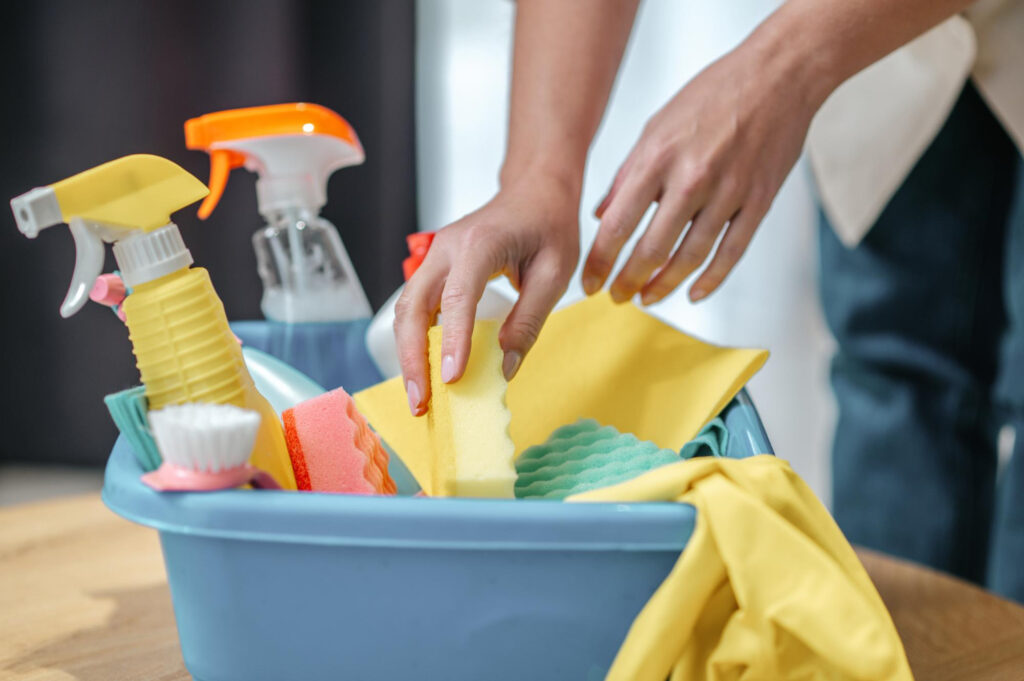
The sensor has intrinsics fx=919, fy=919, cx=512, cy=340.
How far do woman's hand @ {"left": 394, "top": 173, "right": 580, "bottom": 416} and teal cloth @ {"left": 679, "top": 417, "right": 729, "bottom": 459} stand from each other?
0.31 ft

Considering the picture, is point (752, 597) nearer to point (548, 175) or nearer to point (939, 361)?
point (548, 175)

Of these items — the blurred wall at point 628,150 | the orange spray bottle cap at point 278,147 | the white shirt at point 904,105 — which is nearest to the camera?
the orange spray bottle cap at point 278,147

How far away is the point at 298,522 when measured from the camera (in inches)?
12.1

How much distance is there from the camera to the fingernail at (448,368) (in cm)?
40

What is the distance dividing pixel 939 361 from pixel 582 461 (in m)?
0.62

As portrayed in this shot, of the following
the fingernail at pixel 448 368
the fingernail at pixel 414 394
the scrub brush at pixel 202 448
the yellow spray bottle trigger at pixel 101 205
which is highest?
the yellow spray bottle trigger at pixel 101 205

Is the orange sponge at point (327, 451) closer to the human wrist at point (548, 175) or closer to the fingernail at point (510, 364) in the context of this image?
the fingernail at point (510, 364)

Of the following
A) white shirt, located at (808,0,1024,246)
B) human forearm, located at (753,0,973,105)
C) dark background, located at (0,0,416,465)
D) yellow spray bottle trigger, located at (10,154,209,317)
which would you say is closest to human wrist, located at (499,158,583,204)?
human forearm, located at (753,0,973,105)

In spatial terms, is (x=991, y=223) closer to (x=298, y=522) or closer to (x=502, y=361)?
(x=502, y=361)

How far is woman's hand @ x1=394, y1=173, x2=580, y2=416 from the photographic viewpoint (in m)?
0.43

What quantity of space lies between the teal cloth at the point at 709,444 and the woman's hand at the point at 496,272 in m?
0.09

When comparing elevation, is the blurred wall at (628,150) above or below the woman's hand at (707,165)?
below

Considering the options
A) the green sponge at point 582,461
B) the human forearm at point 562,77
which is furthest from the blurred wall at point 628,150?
the green sponge at point 582,461

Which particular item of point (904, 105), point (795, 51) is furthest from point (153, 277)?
point (904, 105)
